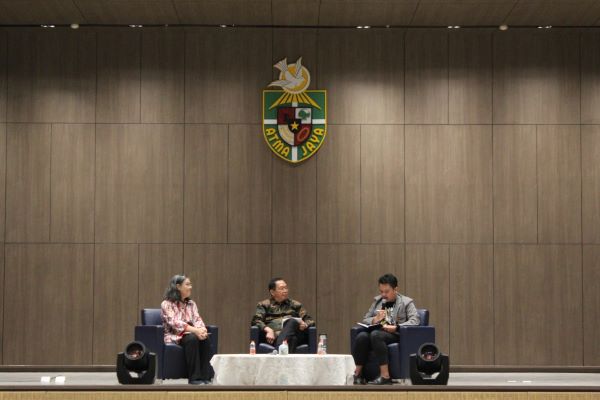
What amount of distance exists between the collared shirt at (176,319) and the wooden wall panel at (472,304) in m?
3.11

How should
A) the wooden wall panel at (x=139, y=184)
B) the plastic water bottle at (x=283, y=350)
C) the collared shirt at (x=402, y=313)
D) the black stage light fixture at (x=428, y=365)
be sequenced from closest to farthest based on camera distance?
the black stage light fixture at (x=428, y=365), the plastic water bottle at (x=283, y=350), the collared shirt at (x=402, y=313), the wooden wall panel at (x=139, y=184)

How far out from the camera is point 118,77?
33.5ft

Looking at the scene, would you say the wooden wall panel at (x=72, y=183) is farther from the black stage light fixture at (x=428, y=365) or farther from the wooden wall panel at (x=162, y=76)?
the black stage light fixture at (x=428, y=365)

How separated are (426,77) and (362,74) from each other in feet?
2.38

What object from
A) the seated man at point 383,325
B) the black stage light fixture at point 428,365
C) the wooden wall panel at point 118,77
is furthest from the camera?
the wooden wall panel at point 118,77

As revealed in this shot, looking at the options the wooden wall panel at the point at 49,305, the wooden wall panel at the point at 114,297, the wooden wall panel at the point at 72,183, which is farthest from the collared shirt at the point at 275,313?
the wooden wall panel at the point at 72,183

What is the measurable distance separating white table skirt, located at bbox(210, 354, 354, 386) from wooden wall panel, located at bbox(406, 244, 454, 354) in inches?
109

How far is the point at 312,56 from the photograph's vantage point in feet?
33.7

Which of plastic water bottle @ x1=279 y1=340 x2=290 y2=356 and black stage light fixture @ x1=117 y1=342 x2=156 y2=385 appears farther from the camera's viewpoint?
plastic water bottle @ x1=279 y1=340 x2=290 y2=356

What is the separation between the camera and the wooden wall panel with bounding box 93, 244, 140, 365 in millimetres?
10008

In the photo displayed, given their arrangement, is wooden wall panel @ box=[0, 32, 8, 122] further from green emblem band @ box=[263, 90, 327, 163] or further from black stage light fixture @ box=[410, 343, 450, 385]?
black stage light fixture @ box=[410, 343, 450, 385]

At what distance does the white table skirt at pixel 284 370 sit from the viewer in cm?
748

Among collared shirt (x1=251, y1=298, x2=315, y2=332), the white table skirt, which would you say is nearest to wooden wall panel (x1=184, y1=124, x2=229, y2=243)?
collared shirt (x1=251, y1=298, x2=315, y2=332)

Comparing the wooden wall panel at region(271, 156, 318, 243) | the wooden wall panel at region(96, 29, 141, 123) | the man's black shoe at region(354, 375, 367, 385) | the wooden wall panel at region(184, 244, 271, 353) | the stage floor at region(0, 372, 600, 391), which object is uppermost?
the wooden wall panel at region(96, 29, 141, 123)
